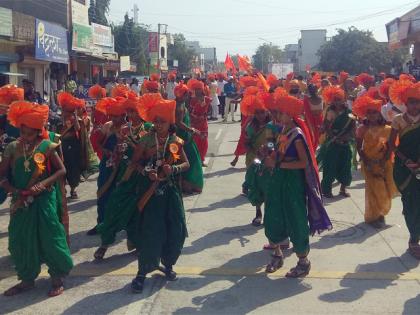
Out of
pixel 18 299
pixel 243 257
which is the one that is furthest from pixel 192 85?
pixel 18 299

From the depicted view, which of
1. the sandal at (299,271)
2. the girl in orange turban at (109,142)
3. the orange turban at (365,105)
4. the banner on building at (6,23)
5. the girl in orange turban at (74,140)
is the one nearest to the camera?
the sandal at (299,271)

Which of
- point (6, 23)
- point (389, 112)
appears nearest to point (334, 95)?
point (389, 112)

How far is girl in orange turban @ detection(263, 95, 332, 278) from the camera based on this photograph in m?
5.30

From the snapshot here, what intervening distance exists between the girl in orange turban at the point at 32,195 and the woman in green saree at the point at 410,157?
11.7 feet

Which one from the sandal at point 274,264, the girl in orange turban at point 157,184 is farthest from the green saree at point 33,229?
the sandal at point 274,264

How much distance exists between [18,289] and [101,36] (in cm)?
2987

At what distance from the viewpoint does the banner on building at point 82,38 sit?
26625 mm

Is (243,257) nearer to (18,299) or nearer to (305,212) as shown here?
(305,212)

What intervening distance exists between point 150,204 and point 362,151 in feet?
11.2

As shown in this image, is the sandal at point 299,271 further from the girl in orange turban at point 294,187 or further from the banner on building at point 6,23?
the banner on building at point 6,23

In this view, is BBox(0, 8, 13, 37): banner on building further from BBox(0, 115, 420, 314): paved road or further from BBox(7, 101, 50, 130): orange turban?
BBox(7, 101, 50, 130): orange turban

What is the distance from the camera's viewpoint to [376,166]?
7.18 meters

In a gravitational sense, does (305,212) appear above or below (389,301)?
above

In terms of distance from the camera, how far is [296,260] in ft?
19.6
